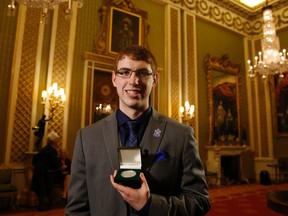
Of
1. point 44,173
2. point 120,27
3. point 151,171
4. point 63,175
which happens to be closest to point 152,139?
point 151,171

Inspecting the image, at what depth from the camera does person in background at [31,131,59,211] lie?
4.73 meters

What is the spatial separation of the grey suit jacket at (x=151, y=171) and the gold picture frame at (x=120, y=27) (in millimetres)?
5924

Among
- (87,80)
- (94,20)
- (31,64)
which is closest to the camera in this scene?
(31,64)

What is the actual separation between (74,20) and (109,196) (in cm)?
631

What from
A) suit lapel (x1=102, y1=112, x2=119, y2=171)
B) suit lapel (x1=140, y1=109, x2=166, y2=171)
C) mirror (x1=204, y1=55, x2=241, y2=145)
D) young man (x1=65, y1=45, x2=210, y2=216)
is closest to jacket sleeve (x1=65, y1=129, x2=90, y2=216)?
young man (x1=65, y1=45, x2=210, y2=216)

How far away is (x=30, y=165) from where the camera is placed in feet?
17.5

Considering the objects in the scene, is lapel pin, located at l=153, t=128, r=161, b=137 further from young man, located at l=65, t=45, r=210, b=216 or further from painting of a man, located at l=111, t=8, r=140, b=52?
painting of a man, located at l=111, t=8, r=140, b=52

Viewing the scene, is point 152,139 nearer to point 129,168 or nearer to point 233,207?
point 129,168

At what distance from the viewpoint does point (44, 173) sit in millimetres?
4754

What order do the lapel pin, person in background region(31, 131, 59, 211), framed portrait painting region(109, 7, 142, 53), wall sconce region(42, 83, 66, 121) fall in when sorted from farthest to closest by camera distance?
framed portrait painting region(109, 7, 142, 53) < wall sconce region(42, 83, 66, 121) < person in background region(31, 131, 59, 211) < the lapel pin

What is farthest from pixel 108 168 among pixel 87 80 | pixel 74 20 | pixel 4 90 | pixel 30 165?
pixel 74 20

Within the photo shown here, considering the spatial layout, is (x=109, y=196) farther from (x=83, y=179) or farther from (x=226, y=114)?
(x=226, y=114)

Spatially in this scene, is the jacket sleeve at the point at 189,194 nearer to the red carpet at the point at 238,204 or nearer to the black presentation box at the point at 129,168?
the black presentation box at the point at 129,168

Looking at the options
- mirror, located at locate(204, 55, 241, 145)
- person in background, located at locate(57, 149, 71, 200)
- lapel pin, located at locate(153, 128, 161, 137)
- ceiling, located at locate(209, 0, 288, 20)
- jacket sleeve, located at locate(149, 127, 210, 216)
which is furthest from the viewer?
ceiling, located at locate(209, 0, 288, 20)
